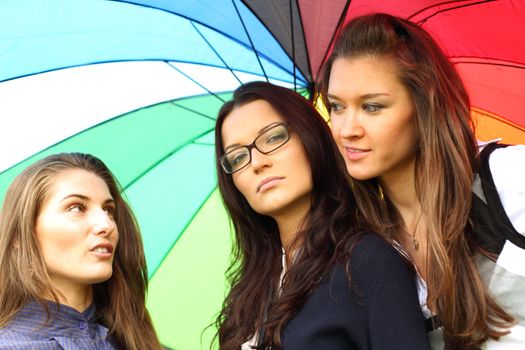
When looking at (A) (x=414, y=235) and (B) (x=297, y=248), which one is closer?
(A) (x=414, y=235)

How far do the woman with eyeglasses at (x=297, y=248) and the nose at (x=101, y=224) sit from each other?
59 cm

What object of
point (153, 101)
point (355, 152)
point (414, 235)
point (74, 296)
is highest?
point (153, 101)

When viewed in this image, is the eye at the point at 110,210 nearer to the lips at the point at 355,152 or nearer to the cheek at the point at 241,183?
the cheek at the point at 241,183

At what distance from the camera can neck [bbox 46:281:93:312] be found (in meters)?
3.40

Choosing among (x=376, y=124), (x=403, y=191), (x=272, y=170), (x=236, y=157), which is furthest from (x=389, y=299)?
(x=236, y=157)

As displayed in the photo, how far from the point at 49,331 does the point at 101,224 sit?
503mm

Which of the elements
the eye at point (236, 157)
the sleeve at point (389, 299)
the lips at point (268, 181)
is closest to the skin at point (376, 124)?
the sleeve at point (389, 299)

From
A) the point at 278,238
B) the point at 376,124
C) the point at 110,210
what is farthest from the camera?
the point at 278,238

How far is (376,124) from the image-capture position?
3.07m

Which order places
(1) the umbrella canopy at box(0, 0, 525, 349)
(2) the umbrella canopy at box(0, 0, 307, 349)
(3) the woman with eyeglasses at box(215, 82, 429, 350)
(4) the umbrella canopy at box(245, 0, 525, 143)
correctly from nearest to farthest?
(3) the woman with eyeglasses at box(215, 82, 429, 350)
(4) the umbrella canopy at box(245, 0, 525, 143)
(1) the umbrella canopy at box(0, 0, 525, 349)
(2) the umbrella canopy at box(0, 0, 307, 349)

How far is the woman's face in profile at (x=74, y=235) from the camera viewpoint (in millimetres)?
3332

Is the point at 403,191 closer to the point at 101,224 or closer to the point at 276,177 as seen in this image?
the point at 276,177

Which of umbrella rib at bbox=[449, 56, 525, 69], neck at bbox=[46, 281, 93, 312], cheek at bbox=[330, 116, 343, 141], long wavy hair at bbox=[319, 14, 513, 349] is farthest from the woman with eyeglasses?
umbrella rib at bbox=[449, 56, 525, 69]

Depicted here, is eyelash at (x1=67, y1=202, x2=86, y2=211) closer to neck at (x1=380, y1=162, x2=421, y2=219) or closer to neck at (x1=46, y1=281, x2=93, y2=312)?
neck at (x1=46, y1=281, x2=93, y2=312)
